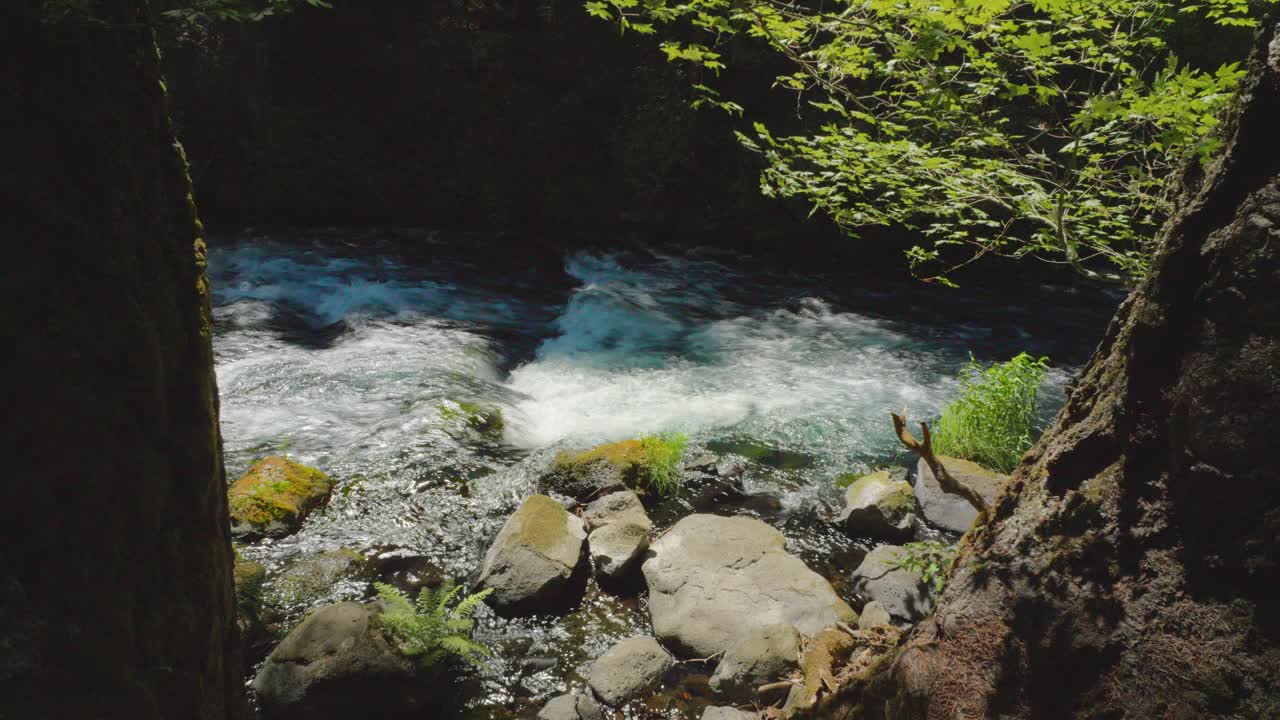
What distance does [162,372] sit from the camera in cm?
189

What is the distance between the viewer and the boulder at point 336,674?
3549mm

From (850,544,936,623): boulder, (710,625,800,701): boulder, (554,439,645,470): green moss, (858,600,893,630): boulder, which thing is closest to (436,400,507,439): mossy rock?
(554,439,645,470): green moss

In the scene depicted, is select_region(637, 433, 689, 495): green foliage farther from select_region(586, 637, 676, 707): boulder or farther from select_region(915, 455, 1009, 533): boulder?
select_region(915, 455, 1009, 533): boulder

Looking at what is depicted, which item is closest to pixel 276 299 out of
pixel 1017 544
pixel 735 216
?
pixel 735 216

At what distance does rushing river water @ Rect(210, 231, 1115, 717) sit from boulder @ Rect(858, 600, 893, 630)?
0.70 metres

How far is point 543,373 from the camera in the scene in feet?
31.3

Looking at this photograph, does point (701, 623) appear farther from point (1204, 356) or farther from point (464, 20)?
point (464, 20)

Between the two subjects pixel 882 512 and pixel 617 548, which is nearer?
pixel 617 548

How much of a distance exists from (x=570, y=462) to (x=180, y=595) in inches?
169

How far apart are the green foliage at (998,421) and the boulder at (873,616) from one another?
8.87 ft

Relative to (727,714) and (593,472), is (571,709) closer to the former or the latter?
(727,714)

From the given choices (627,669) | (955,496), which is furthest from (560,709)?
(955,496)

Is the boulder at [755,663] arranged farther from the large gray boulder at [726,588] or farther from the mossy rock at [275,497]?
the mossy rock at [275,497]

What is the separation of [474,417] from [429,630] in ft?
12.2
